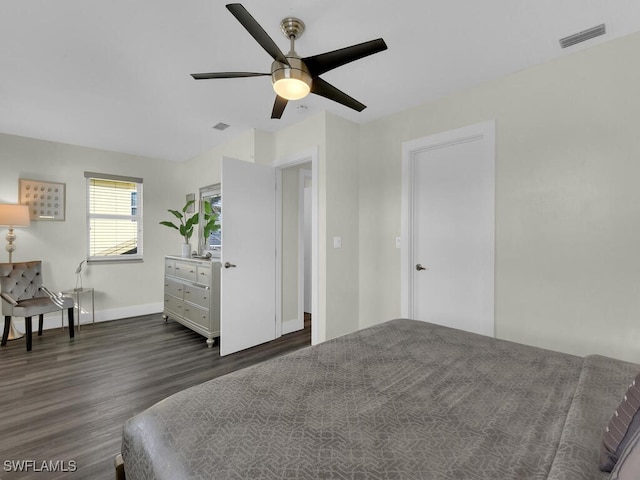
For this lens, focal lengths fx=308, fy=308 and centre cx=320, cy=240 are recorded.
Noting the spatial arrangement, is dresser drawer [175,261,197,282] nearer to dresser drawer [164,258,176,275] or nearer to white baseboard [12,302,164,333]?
dresser drawer [164,258,176,275]

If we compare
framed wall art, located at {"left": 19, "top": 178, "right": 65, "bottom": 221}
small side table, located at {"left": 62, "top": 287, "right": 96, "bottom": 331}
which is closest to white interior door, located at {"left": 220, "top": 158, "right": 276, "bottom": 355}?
small side table, located at {"left": 62, "top": 287, "right": 96, "bottom": 331}

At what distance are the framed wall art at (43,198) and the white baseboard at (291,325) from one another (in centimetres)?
327

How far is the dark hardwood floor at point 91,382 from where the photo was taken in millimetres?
1755

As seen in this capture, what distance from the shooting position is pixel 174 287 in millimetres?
4145

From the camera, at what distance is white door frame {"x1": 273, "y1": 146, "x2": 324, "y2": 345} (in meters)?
3.15

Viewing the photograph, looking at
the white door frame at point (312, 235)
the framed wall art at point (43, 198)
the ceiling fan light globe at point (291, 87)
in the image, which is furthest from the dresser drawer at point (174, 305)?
the ceiling fan light globe at point (291, 87)

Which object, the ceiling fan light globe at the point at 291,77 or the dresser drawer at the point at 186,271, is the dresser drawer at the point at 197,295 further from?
the ceiling fan light globe at the point at 291,77

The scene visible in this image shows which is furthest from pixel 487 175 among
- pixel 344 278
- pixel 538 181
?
pixel 344 278

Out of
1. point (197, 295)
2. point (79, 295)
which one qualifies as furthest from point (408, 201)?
point (79, 295)

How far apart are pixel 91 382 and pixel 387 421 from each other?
2739 millimetres

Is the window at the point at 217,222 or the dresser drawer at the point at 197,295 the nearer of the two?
the dresser drawer at the point at 197,295

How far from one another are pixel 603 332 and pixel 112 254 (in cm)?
555

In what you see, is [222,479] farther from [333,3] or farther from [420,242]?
[420,242]

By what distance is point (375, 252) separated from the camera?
3.29 m
